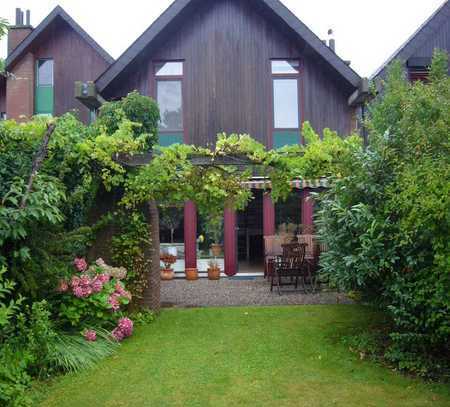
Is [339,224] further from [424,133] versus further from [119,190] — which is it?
[119,190]

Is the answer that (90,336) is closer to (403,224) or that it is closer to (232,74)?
(403,224)

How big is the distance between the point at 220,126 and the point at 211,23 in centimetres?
294

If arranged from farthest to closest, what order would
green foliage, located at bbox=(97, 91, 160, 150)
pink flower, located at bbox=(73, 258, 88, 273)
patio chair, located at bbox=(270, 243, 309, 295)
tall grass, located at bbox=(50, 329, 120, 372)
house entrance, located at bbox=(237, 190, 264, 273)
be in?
house entrance, located at bbox=(237, 190, 264, 273)
patio chair, located at bbox=(270, 243, 309, 295)
green foliage, located at bbox=(97, 91, 160, 150)
pink flower, located at bbox=(73, 258, 88, 273)
tall grass, located at bbox=(50, 329, 120, 372)

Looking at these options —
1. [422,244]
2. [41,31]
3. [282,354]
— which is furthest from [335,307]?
[41,31]

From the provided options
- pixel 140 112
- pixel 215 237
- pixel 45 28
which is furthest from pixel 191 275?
pixel 45 28

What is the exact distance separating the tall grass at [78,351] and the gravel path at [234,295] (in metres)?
2.99

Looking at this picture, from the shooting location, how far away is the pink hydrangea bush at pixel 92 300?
6.03m

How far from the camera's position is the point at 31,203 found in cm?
465

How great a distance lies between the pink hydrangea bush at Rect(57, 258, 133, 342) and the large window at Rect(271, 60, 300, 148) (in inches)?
298

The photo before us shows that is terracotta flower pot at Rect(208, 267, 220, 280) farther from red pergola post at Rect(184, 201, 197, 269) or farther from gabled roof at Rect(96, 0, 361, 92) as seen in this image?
gabled roof at Rect(96, 0, 361, 92)

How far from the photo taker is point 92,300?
20.4 ft

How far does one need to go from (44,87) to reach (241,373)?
15539 mm

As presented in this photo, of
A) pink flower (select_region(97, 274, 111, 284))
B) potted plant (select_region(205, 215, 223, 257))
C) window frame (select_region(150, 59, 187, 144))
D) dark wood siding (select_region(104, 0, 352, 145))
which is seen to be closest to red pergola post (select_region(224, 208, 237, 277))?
potted plant (select_region(205, 215, 223, 257))

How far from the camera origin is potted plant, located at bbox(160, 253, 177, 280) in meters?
12.7
